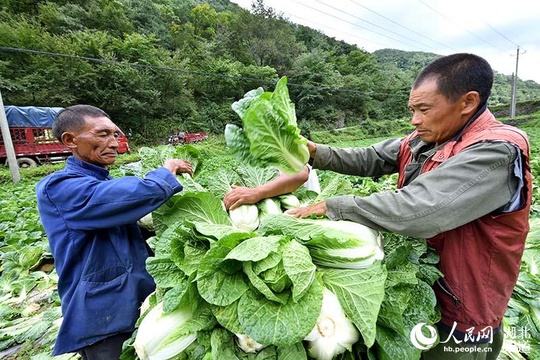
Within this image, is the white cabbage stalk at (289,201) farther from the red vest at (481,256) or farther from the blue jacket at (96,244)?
the red vest at (481,256)

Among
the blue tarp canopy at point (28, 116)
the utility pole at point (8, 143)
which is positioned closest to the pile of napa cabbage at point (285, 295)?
the utility pole at point (8, 143)

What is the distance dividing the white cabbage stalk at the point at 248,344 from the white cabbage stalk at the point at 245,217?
704mm

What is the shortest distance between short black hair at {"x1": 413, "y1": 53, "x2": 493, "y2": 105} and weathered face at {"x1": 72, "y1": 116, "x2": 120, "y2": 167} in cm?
207

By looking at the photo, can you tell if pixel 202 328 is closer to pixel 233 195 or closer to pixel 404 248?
pixel 233 195

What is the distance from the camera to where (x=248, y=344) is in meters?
1.29

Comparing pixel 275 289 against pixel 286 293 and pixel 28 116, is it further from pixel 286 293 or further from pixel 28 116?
pixel 28 116

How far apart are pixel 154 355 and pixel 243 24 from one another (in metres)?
62.3

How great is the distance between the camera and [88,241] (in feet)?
6.38

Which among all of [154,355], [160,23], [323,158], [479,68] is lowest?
[154,355]

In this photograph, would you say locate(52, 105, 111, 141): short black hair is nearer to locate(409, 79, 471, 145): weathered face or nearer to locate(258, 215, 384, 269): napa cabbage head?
locate(258, 215, 384, 269): napa cabbage head

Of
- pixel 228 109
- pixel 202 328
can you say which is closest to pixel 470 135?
pixel 202 328

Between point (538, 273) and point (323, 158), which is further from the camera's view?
point (538, 273)

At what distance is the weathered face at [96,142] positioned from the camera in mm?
2020

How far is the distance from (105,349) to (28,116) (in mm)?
23730
